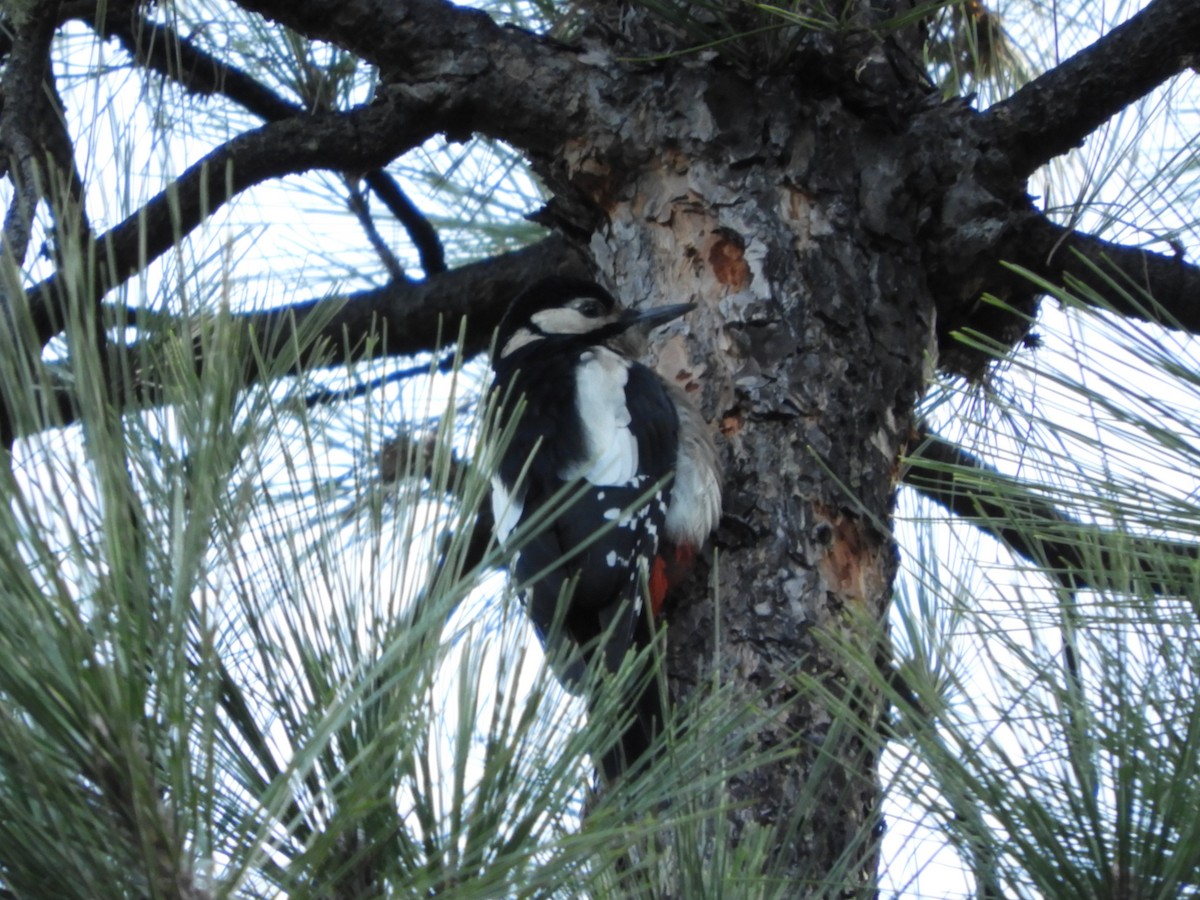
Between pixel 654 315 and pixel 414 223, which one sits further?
pixel 414 223

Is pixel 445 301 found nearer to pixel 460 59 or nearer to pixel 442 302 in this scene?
pixel 442 302

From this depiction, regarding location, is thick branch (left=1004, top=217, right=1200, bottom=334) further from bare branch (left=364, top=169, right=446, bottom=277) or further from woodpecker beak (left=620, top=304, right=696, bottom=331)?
bare branch (left=364, top=169, right=446, bottom=277)

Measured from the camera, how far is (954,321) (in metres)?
2.17

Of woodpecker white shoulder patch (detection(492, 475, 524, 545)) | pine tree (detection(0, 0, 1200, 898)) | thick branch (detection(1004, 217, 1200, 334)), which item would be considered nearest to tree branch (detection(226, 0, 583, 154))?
pine tree (detection(0, 0, 1200, 898))

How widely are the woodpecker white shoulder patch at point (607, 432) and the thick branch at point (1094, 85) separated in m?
0.65

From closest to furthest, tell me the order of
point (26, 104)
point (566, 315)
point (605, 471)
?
point (26, 104) < point (605, 471) < point (566, 315)

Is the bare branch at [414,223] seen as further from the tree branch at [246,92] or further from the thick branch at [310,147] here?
the thick branch at [310,147]

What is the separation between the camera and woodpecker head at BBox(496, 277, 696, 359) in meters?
2.31

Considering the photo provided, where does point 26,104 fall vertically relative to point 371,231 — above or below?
below

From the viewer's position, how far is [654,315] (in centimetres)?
205

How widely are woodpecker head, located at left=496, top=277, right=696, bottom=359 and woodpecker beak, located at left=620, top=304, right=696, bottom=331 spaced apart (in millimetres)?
71

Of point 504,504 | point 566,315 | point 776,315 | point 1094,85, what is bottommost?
point 504,504

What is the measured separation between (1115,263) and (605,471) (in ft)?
2.41

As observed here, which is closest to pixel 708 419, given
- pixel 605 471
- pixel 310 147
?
pixel 605 471
